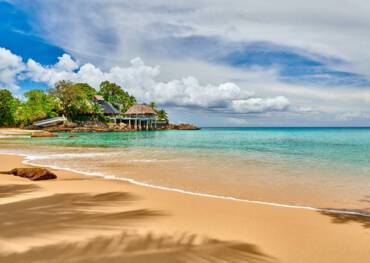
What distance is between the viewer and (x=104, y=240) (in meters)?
4.13

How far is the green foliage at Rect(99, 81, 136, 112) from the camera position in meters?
89.8

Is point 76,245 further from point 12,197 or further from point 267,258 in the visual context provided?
point 12,197

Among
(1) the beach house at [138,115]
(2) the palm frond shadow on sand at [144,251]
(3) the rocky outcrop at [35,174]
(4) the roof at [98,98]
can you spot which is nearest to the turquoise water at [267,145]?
(2) the palm frond shadow on sand at [144,251]

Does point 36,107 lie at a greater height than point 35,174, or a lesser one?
greater

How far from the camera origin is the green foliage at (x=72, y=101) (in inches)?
2768

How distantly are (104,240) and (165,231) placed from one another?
0.92 meters

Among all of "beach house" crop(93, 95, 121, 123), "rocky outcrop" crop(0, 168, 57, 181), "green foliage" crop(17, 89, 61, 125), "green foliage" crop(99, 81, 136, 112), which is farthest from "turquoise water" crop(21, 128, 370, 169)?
"green foliage" crop(99, 81, 136, 112)

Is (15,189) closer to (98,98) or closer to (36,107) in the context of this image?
(36,107)

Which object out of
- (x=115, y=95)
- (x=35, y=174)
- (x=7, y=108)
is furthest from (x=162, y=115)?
(x=35, y=174)

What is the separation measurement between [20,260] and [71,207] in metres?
2.49

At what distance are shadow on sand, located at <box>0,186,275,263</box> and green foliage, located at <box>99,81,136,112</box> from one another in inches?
3423

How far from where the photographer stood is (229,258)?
371 cm

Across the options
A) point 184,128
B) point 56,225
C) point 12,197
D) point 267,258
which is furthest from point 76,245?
point 184,128

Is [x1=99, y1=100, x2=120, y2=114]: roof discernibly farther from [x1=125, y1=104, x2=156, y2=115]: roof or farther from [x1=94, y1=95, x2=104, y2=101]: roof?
[x1=125, y1=104, x2=156, y2=115]: roof
